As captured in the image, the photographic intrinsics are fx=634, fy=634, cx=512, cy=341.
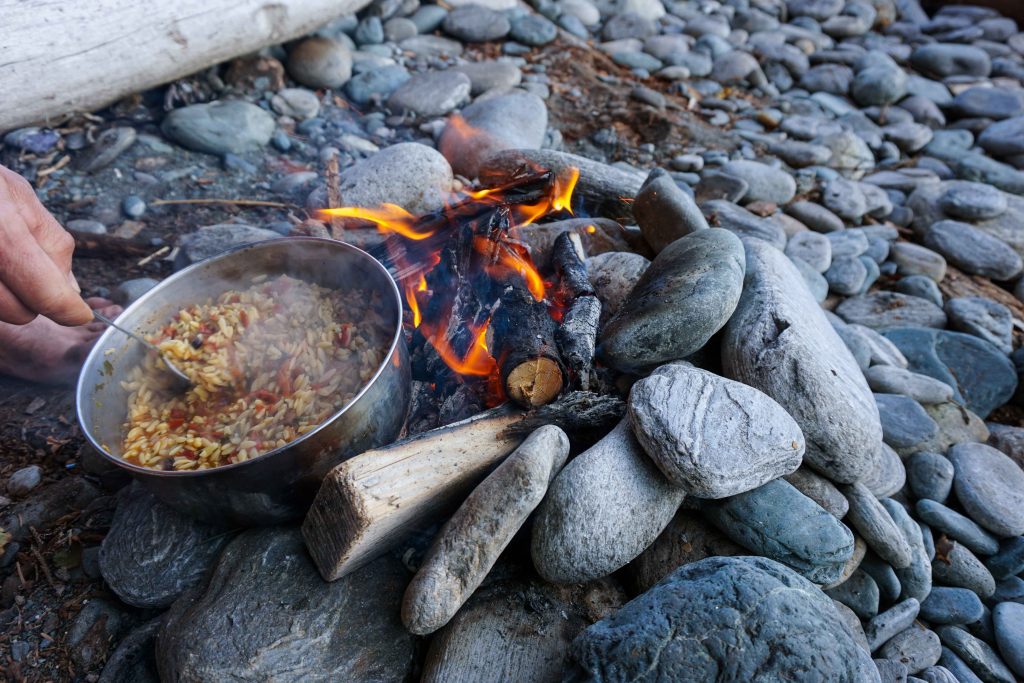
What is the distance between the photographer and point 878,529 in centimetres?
273

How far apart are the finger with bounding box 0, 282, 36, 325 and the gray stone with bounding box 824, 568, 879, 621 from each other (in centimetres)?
335

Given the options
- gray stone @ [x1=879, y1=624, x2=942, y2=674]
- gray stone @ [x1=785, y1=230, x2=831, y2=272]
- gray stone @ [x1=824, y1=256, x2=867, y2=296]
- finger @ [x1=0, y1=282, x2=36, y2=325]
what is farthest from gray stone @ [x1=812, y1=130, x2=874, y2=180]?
finger @ [x1=0, y1=282, x2=36, y2=325]

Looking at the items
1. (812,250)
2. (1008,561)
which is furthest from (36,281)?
(812,250)

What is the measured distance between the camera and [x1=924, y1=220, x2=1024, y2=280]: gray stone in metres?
5.17

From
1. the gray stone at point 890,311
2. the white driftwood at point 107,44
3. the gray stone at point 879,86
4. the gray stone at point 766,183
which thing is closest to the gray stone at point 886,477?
the gray stone at point 890,311

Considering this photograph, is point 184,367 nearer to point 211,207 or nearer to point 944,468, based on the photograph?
point 211,207

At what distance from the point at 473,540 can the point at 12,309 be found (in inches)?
73.3

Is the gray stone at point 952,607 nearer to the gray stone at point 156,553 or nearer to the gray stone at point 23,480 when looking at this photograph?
the gray stone at point 156,553

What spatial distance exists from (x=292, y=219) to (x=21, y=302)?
2.44m

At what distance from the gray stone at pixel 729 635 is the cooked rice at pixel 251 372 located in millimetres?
1385

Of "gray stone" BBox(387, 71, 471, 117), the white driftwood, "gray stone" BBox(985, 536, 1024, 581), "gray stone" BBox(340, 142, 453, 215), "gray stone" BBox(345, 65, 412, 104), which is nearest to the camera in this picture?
"gray stone" BBox(985, 536, 1024, 581)

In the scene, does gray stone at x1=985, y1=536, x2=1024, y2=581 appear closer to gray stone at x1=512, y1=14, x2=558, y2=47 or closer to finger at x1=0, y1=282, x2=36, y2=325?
finger at x1=0, y1=282, x2=36, y2=325

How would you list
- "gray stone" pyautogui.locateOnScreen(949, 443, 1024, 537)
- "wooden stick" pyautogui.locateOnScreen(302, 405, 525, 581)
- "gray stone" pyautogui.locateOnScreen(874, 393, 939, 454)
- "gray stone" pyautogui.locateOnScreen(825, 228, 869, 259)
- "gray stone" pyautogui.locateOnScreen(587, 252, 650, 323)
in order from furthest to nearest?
"gray stone" pyautogui.locateOnScreen(825, 228, 869, 259) → "gray stone" pyautogui.locateOnScreen(587, 252, 650, 323) → "gray stone" pyautogui.locateOnScreen(874, 393, 939, 454) → "gray stone" pyautogui.locateOnScreen(949, 443, 1024, 537) → "wooden stick" pyautogui.locateOnScreen(302, 405, 525, 581)

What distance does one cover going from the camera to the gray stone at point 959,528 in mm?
3059
